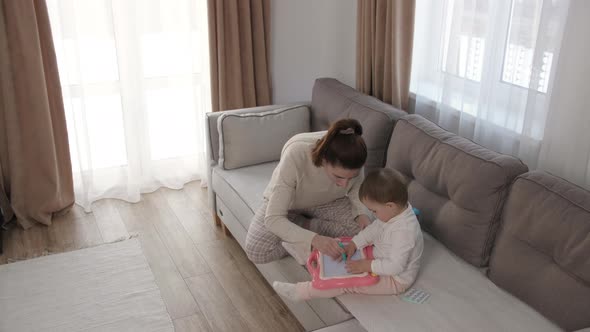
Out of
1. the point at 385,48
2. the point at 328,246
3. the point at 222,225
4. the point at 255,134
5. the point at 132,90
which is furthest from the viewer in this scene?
the point at 132,90

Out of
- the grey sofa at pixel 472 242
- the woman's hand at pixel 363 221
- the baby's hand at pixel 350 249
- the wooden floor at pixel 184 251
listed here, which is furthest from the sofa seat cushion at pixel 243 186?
the baby's hand at pixel 350 249

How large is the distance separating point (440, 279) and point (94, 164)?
2.53 metres

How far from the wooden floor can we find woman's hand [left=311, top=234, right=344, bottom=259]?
53 centimetres

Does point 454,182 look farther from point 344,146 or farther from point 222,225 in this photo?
point 222,225

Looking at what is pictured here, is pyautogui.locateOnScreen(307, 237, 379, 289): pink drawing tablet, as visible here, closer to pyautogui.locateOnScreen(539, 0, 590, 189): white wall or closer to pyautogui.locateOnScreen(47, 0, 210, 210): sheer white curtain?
pyautogui.locateOnScreen(539, 0, 590, 189): white wall

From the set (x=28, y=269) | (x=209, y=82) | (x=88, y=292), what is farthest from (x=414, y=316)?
(x=209, y=82)

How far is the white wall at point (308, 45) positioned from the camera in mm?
3975

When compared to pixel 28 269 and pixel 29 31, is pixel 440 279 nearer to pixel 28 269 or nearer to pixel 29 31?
pixel 28 269

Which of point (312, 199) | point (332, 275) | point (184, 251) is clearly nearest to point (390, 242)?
point (332, 275)

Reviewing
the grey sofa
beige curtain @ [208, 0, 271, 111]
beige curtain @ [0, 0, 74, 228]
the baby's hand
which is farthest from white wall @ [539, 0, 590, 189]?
beige curtain @ [0, 0, 74, 228]

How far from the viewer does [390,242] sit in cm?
232

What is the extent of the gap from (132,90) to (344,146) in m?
2.01

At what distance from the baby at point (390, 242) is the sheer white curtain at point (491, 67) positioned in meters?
0.77

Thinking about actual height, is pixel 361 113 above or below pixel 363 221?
above
